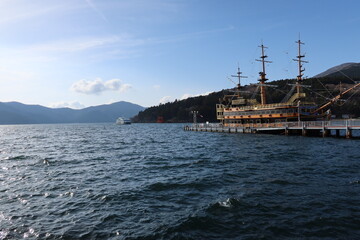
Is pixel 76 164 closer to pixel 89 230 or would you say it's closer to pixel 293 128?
pixel 89 230

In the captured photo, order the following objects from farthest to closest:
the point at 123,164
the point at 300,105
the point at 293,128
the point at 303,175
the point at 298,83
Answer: the point at 298,83, the point at 300,105, the point at 293,128, the point at 123,164, the point at 303,175

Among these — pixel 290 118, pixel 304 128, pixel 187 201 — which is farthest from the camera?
pixel 290 118

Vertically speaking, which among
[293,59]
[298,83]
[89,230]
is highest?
[293,59]

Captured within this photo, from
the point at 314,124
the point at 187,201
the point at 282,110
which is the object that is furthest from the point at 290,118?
the point at 187,201

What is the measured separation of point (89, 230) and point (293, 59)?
68790 mm

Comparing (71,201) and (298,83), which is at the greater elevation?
(298,83)

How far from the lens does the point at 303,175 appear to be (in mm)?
20312

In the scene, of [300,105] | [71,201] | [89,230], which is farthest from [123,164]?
[300,105]

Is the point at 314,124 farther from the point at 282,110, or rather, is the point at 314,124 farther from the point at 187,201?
the point at 187,201

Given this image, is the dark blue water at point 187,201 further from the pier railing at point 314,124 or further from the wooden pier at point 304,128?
the wooden pier at point 304,128

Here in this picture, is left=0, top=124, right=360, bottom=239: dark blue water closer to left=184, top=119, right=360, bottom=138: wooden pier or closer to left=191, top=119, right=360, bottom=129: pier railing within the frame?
left=191, top=119, right=360, bottom=129: pier railing


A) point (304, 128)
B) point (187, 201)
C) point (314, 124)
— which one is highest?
point (314, 124)

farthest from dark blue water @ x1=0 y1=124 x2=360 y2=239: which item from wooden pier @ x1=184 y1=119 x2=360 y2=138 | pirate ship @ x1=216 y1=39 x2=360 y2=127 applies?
pirate ship @ x1=216 y1=39 x2=360 y2=127

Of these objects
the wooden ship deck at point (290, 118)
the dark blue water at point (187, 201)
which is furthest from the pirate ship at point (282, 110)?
the dark blue water at point (187, 201)
